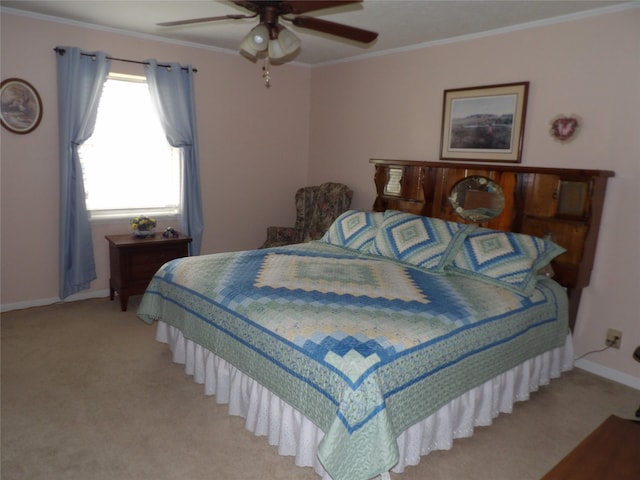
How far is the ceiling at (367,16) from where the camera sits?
3016 mm

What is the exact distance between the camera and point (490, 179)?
3441mm

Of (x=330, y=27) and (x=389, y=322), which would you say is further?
(x=330, y=27)

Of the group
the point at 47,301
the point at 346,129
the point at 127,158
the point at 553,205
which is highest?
the point at 346,129

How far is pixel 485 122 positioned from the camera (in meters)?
3.66

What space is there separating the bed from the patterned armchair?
101 centimetres

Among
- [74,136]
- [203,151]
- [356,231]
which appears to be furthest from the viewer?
[203,151]

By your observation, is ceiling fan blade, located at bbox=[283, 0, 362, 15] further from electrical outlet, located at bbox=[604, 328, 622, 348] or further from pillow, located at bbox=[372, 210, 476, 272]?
electrical outlet, located at bbox=[604, 328, 622, 348]

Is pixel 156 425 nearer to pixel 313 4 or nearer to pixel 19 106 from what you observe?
pixel 313 4

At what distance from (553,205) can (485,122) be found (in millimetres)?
948

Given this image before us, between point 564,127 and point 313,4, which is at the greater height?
point 313,4

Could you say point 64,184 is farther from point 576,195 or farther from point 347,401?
point 576,195

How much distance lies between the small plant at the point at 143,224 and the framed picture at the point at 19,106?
3.65 ft

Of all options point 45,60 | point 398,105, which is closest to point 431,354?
point 398,105

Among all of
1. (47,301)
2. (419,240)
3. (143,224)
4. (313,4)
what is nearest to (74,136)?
(143,224)
